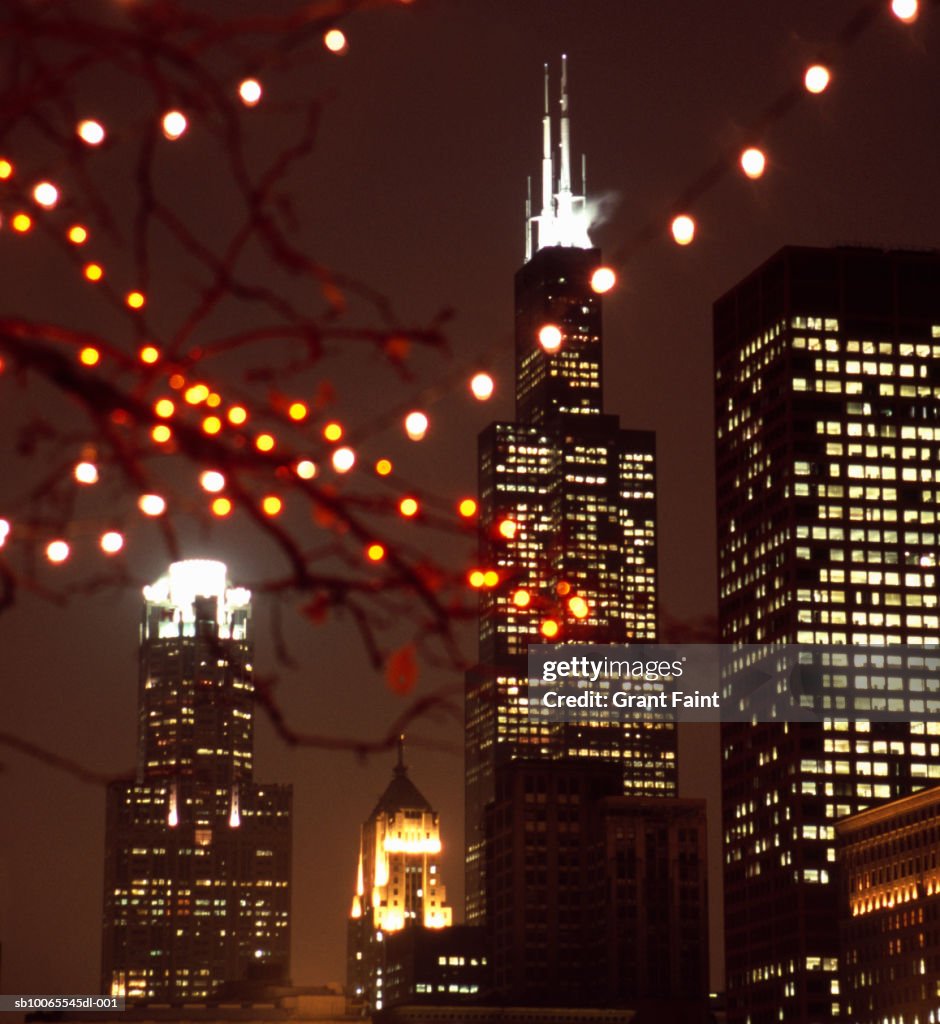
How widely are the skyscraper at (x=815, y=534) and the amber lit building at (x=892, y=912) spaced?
4297 millimetres

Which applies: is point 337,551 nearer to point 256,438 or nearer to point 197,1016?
point 256,438

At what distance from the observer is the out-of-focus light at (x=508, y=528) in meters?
11.1

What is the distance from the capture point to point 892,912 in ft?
416

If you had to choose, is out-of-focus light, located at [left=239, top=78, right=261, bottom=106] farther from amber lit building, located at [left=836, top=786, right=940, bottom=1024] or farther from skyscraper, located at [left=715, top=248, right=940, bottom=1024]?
skyscraper, located at [left=715, top=248, right=940, bottom=1024]

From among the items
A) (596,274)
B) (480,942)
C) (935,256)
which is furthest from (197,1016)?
(596,274)

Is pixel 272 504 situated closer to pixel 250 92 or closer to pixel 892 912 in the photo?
pixel 250 92

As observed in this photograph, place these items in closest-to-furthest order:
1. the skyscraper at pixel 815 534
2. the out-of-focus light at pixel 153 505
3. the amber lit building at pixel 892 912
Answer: the out-of-focus light at pixel 153 505 → the amber lit building at pixel 892 912 → the skyscraper at pixel 815 534

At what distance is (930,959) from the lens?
120 metres

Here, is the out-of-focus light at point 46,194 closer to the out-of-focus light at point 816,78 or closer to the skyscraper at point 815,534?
the out-of-focus light at point 816,78

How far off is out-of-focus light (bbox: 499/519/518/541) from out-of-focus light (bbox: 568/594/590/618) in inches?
23.1

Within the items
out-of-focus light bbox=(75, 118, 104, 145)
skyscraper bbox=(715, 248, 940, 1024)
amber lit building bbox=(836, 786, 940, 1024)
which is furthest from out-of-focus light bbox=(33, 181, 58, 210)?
skyscraper bbox=(715, 248, 940, 1024)

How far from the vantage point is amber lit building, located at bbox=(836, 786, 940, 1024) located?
397 ft

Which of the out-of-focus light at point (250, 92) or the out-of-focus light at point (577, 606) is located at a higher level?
the out-of-focus light at point (250, 92)

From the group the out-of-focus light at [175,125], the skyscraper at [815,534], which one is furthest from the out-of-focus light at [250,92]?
the skyscraper at [815,534]
